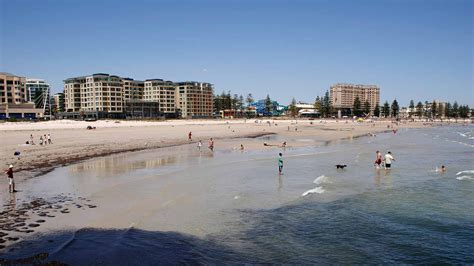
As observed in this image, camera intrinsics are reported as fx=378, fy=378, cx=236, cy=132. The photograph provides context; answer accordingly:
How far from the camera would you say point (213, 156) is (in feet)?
130

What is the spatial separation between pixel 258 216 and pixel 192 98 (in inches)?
6758

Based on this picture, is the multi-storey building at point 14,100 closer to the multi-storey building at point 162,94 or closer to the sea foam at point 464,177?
the multi-storey building at point 162,94

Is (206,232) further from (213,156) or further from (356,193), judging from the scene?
(213,156)

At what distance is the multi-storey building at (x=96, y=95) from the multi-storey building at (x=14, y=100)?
24786mm

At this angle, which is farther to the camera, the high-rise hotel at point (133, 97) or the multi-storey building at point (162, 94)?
the multi-storey building at point (162, 94)

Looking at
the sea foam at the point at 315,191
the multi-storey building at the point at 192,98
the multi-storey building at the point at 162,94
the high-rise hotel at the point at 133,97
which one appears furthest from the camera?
the multi-storey building at the point at 192,98

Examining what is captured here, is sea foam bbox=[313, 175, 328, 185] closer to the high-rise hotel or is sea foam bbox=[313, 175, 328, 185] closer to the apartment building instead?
the high-rise hotel

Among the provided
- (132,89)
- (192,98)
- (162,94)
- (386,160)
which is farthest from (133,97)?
(386,160)

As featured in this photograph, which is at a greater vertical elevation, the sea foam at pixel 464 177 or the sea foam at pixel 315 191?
the sea foam at pixel 315 191

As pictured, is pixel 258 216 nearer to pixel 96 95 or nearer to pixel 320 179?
pixel 320 179

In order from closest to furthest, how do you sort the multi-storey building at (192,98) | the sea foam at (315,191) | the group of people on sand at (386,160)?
1. the sea foam at (315,191)
2. the group of people on sand at (386,160)
3. the multi-storey building at (192,98)

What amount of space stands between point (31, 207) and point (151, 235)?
22.5ft

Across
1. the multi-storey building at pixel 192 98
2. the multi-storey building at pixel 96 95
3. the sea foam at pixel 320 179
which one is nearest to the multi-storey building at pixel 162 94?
the multi-storey building at pixel 192 98

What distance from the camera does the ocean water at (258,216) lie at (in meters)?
12.3
